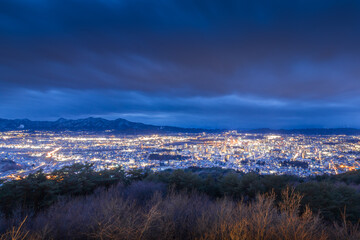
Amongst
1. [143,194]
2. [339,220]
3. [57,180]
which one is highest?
[57,180]

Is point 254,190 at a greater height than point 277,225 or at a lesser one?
lesser

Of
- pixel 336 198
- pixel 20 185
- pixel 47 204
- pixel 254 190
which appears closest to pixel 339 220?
pixel 336 198

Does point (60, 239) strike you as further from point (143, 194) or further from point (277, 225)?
point (277, 225)

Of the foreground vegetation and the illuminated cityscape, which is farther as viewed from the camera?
the illuminated cityscape

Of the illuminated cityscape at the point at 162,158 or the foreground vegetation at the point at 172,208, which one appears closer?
the foreground vegetation at the point at 172,208

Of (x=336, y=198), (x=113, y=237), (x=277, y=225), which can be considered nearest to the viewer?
(x=113, y=237)

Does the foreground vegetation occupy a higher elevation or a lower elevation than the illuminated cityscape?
higher

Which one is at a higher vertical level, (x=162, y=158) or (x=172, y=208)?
(x=172, y=208)

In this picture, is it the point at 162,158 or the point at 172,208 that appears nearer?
the point at 172,208
